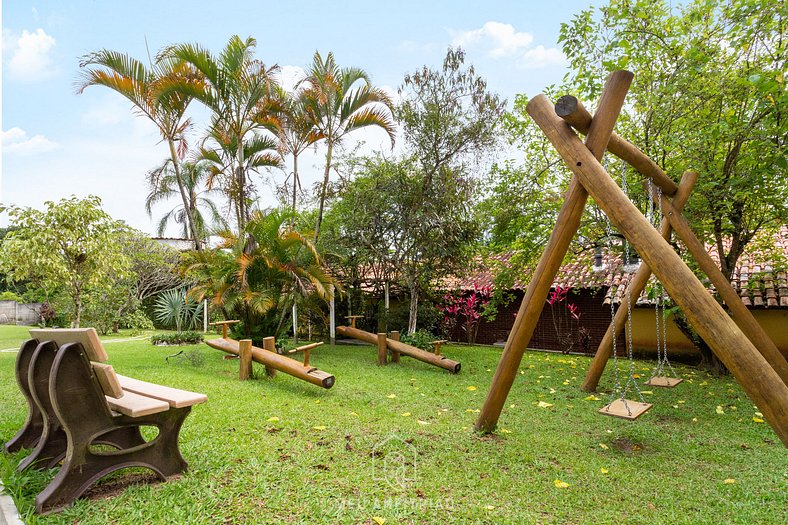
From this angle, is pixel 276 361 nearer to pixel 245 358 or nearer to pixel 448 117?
pixel 245 358

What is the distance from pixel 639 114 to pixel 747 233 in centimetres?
276

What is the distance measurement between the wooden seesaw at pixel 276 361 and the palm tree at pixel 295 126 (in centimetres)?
442

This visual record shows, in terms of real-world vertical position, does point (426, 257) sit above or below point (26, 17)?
below

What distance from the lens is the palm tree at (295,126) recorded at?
11072 mm

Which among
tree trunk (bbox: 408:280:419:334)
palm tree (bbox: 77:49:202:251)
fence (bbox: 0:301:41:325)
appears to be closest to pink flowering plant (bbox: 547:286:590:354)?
tree trunk (bbox: 408:280:419:334)

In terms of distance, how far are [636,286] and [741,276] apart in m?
6.17

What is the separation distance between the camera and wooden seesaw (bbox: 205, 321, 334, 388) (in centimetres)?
598

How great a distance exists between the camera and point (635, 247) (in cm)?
301

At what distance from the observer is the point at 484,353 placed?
11.4m

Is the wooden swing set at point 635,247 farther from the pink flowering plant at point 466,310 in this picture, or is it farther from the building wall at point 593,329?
the pink flowering plant at point 466,310

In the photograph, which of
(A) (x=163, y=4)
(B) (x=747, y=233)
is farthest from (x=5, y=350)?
(B) (x=747, y=233)

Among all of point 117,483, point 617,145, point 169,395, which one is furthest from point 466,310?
point 117,483

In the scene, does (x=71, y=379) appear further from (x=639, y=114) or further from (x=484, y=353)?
(x=484, y=353)

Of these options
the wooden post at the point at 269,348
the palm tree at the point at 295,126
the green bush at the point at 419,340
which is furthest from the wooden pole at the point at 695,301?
the palm tree at the point at 295,126
